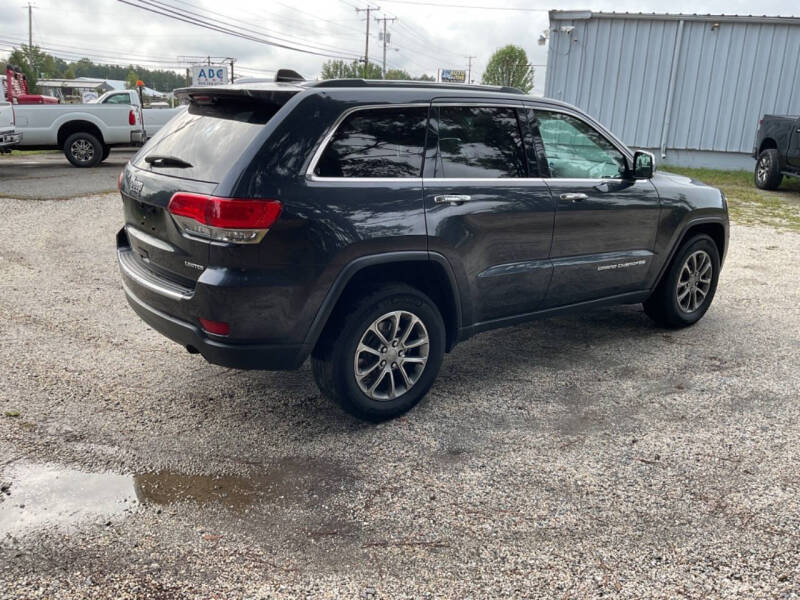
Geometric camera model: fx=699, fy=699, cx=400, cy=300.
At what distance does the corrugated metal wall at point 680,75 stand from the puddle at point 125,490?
644 inches

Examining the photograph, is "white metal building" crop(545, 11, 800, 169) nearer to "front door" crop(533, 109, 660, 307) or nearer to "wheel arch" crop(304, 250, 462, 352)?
"front door" crop(533, 109, 660, 307)

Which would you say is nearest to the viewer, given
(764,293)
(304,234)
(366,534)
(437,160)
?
(366,534)

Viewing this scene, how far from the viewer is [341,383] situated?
145 inches

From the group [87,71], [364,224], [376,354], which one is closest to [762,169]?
[376,354]

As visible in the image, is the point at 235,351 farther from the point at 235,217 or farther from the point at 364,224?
the point at 364,224

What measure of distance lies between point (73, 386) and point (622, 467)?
3204 millimetres

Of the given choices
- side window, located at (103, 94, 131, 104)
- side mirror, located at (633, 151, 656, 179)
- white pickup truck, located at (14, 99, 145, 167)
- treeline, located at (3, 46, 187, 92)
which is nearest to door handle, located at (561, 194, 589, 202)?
side mirror, located at (633, 151, 656, 179)

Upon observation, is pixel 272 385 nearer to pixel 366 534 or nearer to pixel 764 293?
pixel 366 534

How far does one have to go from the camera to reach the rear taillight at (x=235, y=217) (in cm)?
322

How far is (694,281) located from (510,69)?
10005 cm

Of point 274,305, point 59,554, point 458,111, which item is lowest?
point 59,554

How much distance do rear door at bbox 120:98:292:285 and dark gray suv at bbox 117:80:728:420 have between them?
11mm

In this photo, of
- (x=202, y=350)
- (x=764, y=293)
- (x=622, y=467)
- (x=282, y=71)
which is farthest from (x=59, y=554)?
(x=764, y=293)

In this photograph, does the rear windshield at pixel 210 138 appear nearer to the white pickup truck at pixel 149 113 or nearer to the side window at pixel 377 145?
the side window at pixel 377 145
